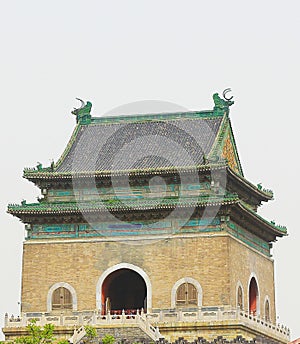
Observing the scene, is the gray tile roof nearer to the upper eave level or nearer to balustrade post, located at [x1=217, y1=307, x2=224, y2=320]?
the upper eave level

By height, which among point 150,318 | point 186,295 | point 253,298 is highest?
point 253,298

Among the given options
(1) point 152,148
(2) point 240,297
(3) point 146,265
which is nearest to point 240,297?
(2) point 240,297

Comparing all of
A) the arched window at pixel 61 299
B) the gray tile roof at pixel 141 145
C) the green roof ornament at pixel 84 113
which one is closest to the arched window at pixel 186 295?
the arched window at pixel 61 299

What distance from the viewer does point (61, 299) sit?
48500mm

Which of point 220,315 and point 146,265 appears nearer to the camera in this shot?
point 220,315

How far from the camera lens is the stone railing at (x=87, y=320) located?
4428 centimetres

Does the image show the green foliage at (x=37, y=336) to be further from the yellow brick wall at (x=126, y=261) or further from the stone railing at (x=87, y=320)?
the yellow brick wall at (x=126, y=261)

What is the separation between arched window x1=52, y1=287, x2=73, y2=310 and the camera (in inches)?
1902

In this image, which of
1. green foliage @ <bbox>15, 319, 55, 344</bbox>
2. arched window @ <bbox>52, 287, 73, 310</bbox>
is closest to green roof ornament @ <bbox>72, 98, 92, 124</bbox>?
arched window @ <bbox>52, 287, 73, 310</bbox>

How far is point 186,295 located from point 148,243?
3.21 meters

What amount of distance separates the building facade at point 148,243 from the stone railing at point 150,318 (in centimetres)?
5

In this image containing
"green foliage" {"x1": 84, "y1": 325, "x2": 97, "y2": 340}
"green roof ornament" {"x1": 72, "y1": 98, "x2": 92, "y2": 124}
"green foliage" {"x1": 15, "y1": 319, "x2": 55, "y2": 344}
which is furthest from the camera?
"green roof ornament" {"x1": 72, "y1": 98, "x2": 92, "y2": 124}

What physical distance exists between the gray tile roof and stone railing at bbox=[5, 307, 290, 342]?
790 centimetres

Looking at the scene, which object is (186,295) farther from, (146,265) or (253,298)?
(253,298)
